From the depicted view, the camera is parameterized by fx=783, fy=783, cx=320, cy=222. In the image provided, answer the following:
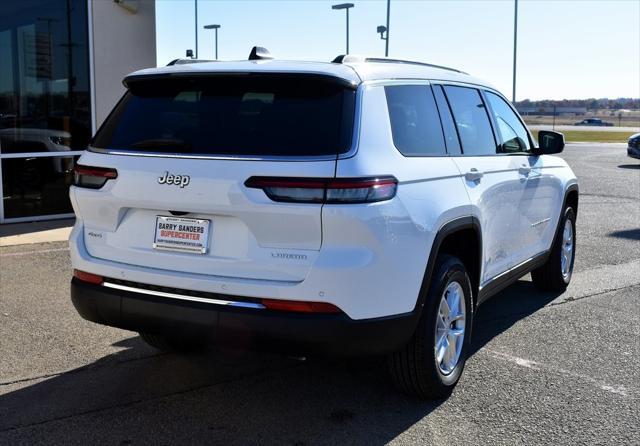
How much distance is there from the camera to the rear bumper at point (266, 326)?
360 centimetres

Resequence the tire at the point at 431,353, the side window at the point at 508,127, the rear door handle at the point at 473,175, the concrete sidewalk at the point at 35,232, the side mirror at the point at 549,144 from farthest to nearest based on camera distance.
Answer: the concrete sidewalk at the point at 35,232 → the side mirror at the point at 549,144 → the side window at the point at 508,127 → the rear door handle at the point at 473,175 → the tire at the point at 431,353

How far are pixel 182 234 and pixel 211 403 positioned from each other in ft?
3.39

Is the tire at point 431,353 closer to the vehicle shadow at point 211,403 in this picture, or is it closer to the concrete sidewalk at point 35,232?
the vehicle shadow at point 211,403

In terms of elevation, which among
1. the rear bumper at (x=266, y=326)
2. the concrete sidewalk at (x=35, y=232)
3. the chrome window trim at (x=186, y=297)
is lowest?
the concrete sidewalk at (x=35, y=232)

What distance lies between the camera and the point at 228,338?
12.1 ft

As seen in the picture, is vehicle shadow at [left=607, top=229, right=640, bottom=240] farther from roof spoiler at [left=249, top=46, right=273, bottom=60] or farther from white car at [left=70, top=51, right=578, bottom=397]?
roof spoiler at [left=249, top=46, right=273, bottom=60]

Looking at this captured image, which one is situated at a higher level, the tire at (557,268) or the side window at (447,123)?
the side window at (447,123)

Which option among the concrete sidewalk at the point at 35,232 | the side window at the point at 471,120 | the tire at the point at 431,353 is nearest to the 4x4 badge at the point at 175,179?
the tire at the point at 431,353

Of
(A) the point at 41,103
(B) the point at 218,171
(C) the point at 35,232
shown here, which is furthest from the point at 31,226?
(B) the point at 218,171

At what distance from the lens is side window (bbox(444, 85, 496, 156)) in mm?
4883

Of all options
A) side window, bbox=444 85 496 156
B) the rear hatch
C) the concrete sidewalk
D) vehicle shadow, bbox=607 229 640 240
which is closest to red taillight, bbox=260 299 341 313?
the rear hatch

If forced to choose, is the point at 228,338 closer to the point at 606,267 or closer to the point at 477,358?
the point at 477,358

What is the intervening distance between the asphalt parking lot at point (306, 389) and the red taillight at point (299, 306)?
682 millimetres

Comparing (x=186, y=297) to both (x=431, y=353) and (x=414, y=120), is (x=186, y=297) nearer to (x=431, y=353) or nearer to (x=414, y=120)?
(x=431, y=353)
